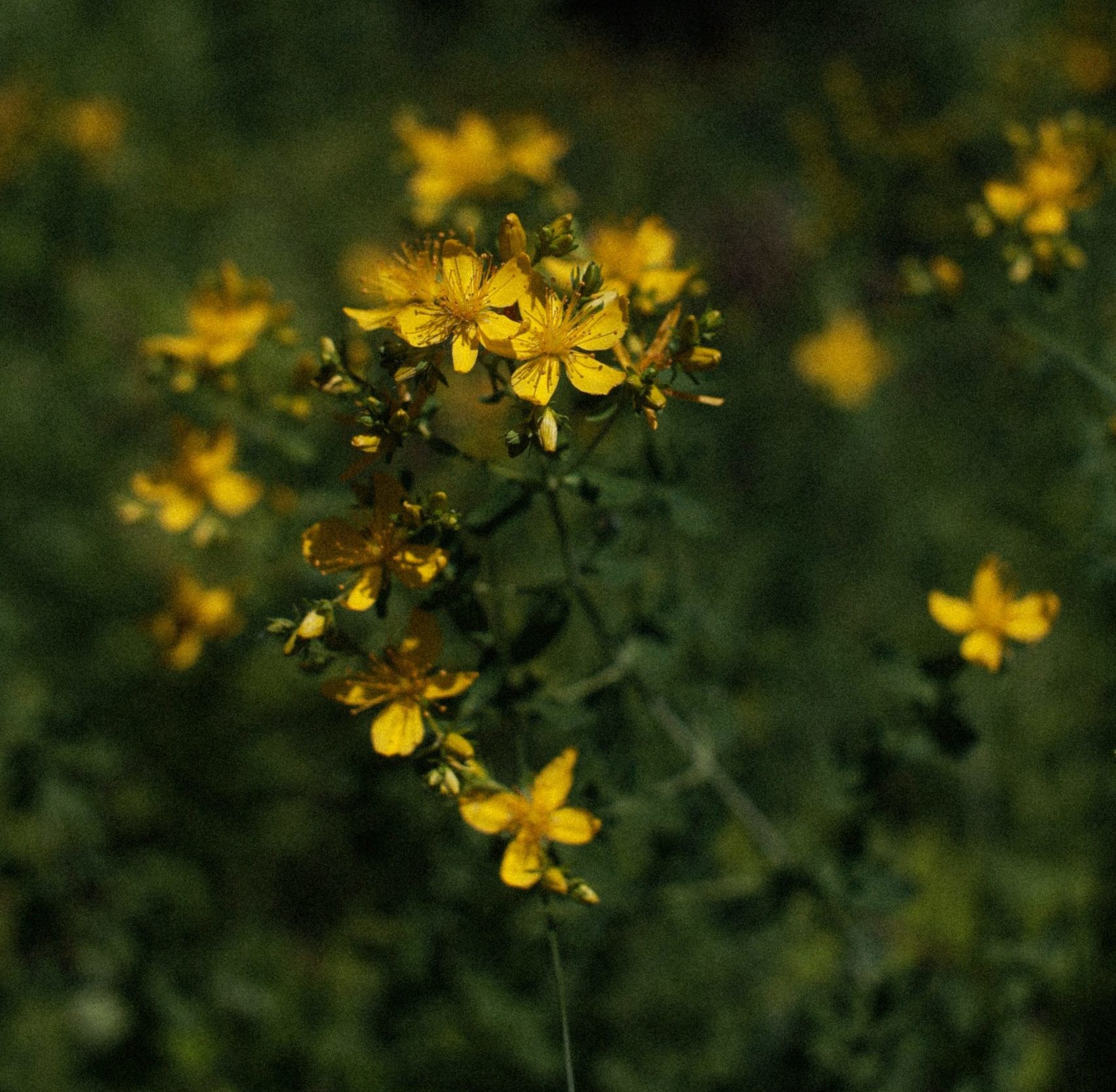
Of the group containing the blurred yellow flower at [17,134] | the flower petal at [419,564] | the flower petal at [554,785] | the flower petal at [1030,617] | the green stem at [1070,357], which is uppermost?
the blurred yellow flower at [17,134]

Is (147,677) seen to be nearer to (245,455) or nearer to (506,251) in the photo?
(245,455)

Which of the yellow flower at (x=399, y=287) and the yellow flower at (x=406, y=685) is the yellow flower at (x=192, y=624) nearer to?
the yellow flower at (x=406, y=685)

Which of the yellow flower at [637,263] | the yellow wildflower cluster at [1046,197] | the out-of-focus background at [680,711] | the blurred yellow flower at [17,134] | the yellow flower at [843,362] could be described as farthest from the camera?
the blurred yellow flower at [17,134]

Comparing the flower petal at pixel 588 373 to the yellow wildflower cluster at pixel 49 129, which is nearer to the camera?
the flower petal at pixel 588 373

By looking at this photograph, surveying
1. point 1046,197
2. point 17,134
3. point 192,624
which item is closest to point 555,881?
point 192,624

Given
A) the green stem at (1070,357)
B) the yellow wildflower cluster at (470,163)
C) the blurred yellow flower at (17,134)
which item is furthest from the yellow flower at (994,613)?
the blurred yellow flower at (17,134)

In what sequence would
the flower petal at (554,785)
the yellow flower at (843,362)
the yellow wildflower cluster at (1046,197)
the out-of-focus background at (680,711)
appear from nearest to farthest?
the flower petal at (554,785) → the yellow wildflower cluster at (1046,197) → the out-of-focus background at (680,711) → the yellow flower at (843,362)

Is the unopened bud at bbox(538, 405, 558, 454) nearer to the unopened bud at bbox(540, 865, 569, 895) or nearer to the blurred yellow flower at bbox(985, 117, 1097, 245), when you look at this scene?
the unopened bud at bbox(540, 865, 569, 895)

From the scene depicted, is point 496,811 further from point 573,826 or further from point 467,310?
point 467,310
